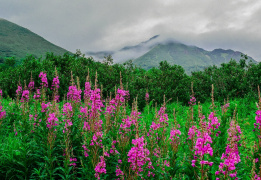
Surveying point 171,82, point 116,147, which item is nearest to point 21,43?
point 171,82

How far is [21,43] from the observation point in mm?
152375

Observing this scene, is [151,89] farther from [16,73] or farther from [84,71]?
[16,73]

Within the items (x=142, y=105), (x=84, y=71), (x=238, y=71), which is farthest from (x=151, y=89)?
(x=238, y=71)

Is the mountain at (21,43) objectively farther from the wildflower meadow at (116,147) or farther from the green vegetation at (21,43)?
the wildflower meadow at (116,147)

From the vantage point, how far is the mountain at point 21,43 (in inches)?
Answer: 5310

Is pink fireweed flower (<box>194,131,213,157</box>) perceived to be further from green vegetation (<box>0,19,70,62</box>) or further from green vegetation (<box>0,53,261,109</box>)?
green vegetation (<box>0,19,70,62</box>)

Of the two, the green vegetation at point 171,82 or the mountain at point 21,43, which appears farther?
the mountain at point 21,43

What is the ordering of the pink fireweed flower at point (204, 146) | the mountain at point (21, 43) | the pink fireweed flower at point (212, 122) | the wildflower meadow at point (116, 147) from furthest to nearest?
the mountain at point (21, 43) → the pink fireweed flower at point (212, 122) → the wildflower meadow at point (116, 147) → the pink fireweed flower at point (204, 146)

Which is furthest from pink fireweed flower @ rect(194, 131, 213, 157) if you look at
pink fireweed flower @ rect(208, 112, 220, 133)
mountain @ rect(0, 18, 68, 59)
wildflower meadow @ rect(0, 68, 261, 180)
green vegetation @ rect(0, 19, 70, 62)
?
mountain @ rect(0, 18, 68, 59)

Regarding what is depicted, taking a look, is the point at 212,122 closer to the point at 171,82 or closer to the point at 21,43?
the point at 171,82

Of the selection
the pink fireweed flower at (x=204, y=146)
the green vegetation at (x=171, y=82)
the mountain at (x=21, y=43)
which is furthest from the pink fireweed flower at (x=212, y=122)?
the mountain at (x=21, y=43)

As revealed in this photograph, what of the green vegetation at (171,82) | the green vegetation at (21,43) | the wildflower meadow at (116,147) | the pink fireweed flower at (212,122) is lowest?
the wildflower meadow at (116,147)

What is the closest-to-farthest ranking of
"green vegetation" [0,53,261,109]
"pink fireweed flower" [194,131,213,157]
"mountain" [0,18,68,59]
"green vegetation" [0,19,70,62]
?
"pink fireweed flower" [194,131,213,157] < "green vegetation" [0,53,261,109] < "green vegetation" [0,19,70,62] < "mountain" [0,18,68,59]

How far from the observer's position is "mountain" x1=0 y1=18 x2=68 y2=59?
135 metres
